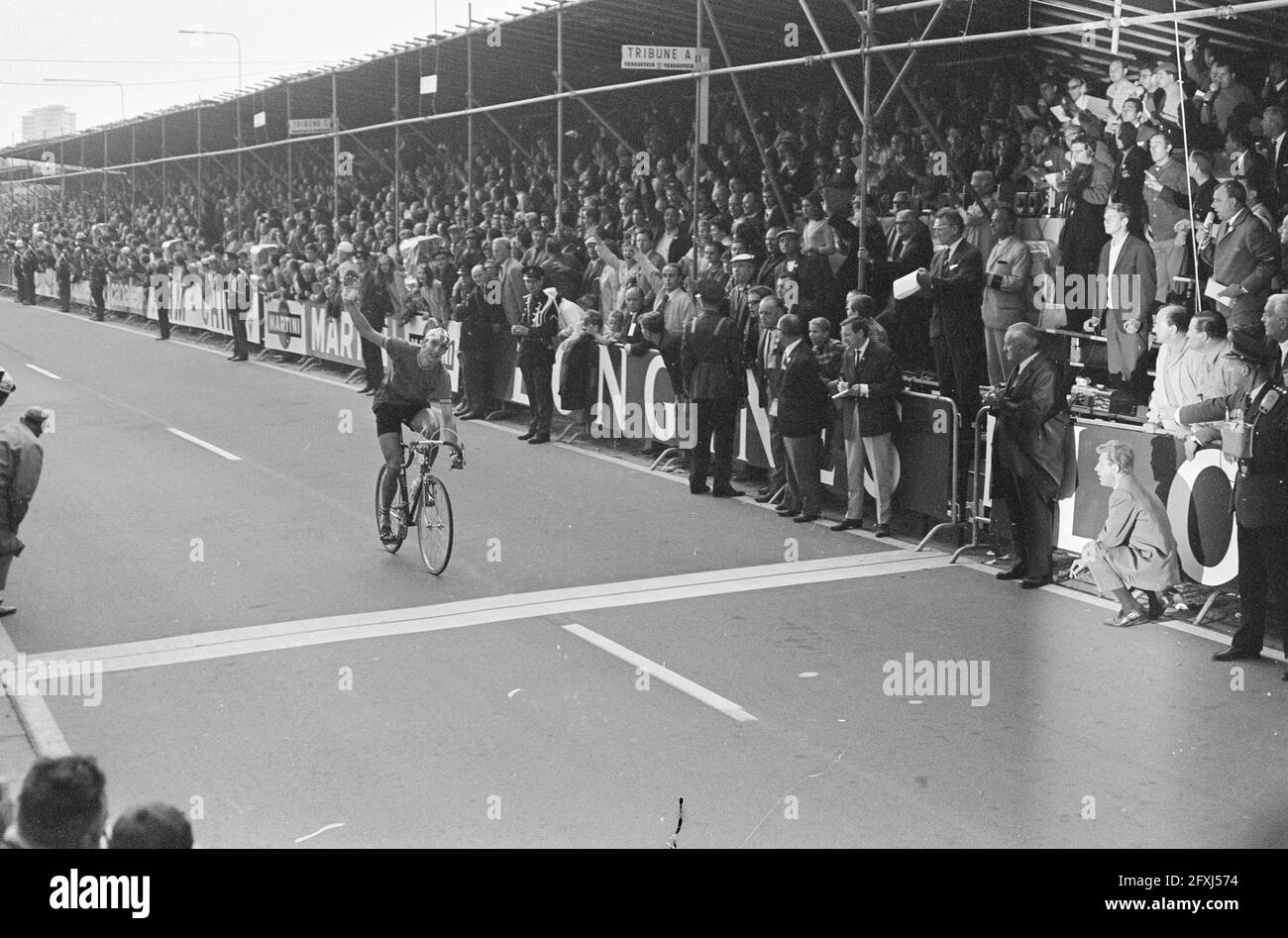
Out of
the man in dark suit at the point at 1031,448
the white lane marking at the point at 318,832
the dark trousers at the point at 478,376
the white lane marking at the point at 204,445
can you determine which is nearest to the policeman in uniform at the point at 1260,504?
the man in dark suit at the point at 1031,448

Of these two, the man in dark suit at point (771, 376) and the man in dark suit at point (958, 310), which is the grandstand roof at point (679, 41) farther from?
the man in dark suit at point (771, 376)

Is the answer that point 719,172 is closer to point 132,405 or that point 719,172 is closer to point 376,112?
point 132,405

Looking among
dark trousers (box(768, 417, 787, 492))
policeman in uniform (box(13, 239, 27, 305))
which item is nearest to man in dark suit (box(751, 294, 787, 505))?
dark trousers (box(768, 417, 787, 492))

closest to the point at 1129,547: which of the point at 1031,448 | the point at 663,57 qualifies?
the point at 1031,448

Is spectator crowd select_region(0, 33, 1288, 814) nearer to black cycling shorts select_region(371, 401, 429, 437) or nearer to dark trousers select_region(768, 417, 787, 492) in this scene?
dark trousers select_region(768, 417, 787, 492)

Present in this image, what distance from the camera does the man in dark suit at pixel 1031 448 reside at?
10766 mm

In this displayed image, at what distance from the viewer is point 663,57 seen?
16.8 m

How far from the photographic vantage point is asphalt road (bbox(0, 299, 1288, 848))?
6.38m

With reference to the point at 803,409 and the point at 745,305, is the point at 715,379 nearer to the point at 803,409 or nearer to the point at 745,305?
the point at 745,305

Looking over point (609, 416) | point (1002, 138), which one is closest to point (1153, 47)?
point (1002, 138)

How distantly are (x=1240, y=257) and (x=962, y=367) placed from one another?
2.59 meters

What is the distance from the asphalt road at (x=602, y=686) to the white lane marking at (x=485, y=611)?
0.11 feet

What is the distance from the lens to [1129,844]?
19.8 ft

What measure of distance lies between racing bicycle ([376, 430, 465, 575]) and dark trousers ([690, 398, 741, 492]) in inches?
144
